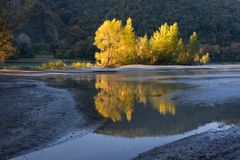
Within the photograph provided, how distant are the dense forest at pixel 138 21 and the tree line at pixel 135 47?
28919 mm

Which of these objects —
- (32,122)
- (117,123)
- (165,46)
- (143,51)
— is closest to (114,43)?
(143,51)

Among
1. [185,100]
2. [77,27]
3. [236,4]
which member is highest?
[236,4]

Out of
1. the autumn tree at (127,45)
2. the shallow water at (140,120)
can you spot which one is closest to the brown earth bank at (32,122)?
the shallow water at (140,120)

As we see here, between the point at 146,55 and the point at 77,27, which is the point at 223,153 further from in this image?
the point at 77,27

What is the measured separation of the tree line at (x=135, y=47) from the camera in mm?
69750

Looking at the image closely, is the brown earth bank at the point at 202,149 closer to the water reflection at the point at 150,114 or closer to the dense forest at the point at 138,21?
the water reflection at the point at 150,114

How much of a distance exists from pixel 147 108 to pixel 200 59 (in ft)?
233

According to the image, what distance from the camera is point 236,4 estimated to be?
13762cm

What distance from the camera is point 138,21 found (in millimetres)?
112188

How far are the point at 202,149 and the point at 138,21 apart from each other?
10350 centimetres

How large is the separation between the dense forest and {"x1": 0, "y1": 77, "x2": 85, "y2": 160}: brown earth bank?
85.2m

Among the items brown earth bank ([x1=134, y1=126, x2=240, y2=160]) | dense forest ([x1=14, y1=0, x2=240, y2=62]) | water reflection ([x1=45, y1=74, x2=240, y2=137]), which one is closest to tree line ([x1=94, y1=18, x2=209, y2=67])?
dense forest ([x1=14, y1=0, x2=240, y2=62])

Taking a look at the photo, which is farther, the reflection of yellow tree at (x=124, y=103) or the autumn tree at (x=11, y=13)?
the autumn tree at (x=11, y=13)

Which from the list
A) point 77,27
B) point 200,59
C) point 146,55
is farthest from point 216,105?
point 77,27
